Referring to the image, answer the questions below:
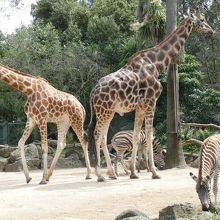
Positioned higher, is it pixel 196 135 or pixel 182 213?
pixel 196 135

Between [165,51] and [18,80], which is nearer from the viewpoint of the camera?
[18,80]

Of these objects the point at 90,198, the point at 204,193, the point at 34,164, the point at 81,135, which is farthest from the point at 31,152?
the point at 204,193

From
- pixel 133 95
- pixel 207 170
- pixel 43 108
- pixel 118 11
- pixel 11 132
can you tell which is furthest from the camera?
pixel 118 11

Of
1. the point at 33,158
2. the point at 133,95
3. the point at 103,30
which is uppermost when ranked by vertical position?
the point at 103,30

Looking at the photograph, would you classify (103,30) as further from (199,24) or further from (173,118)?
(199,24)

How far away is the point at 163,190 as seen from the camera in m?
10.2

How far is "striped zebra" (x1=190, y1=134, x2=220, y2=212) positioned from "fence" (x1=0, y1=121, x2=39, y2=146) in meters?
16.4

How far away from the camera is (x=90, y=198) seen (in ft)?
31.0

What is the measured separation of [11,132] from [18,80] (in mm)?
12494

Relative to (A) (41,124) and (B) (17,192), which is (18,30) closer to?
(A) (41,124)

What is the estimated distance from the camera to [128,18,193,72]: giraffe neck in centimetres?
1292

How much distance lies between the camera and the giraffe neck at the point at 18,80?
12312mm

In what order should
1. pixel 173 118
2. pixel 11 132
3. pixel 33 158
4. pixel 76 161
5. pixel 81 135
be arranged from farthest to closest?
pixel 11 132
pixel 76 161
pixel 33 158
pixel 173 118
pixel 81 135

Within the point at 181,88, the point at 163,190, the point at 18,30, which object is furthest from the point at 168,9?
the point at 18,30
